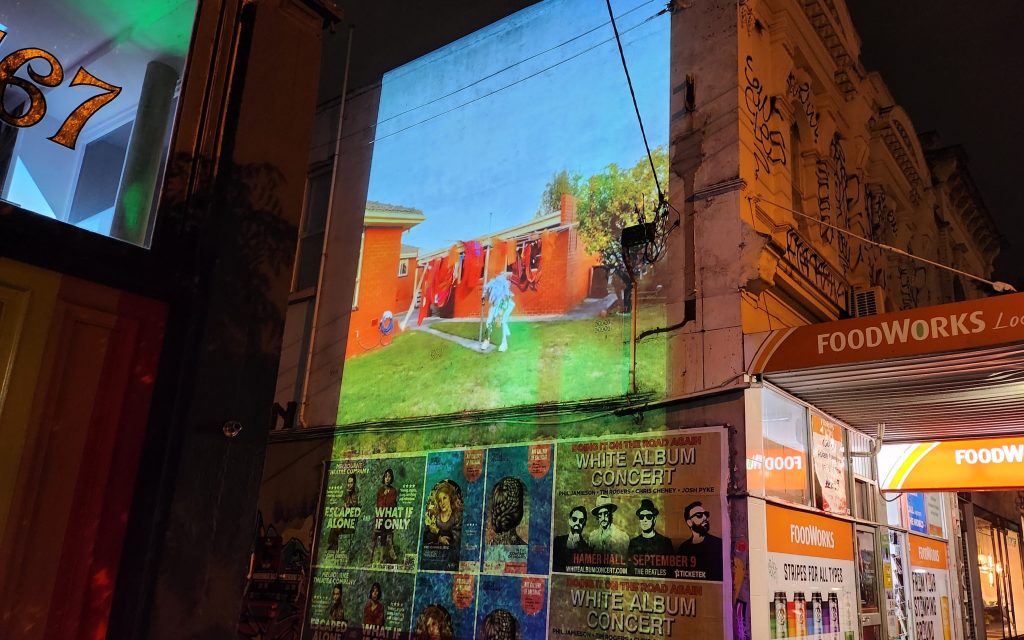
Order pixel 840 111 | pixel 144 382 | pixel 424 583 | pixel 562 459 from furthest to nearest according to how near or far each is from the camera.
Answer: pixel 840 111 < pixel 424 583 < pixel 562 459 < pixel 144 382

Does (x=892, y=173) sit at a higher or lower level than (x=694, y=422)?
higher

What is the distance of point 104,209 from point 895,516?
11503mm

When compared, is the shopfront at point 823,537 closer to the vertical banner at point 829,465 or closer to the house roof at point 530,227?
the vertical banner at point 829,465

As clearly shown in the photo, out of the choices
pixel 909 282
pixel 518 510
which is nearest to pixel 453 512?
pixel 518 510

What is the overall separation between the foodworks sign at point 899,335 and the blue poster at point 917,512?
599cm

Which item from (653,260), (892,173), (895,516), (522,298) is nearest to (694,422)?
(653,260)

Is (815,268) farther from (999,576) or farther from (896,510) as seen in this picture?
(999,576)

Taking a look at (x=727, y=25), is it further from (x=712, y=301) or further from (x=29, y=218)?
(x=29, y=218)

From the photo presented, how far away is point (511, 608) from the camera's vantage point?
9359 mm

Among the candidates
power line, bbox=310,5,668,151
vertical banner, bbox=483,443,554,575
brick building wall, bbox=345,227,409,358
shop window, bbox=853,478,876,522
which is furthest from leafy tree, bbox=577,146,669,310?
shop window, bbox=853,478,876,522

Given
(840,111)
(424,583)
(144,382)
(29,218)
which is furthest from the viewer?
(840,111)

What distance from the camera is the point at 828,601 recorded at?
8750 millimetres

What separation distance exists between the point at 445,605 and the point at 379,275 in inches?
218

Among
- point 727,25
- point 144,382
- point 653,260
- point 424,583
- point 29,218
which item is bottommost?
point 424,583
